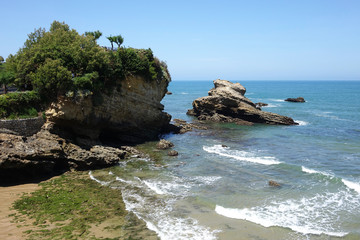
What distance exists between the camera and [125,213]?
17.6m

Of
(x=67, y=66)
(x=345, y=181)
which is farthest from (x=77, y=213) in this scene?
(x=345, y=181)

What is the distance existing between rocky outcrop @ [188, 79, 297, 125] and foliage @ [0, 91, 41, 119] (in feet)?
107

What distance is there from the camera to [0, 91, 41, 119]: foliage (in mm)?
25977

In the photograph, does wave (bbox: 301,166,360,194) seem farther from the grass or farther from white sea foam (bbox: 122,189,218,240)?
the grass

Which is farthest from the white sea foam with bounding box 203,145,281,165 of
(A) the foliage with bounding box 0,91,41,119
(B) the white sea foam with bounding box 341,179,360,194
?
(A) the foliage with bounding box 0,91,41,119

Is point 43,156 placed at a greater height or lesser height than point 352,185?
greater

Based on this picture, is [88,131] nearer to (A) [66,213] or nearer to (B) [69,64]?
(B) [69,64]

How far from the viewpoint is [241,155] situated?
102 feet

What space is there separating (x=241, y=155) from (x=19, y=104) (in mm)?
21970

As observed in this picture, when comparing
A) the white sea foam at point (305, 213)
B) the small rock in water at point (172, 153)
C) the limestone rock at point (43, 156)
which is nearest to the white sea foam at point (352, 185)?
the white sea foam at point (305, 213)

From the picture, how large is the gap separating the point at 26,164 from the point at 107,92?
38.8 feet

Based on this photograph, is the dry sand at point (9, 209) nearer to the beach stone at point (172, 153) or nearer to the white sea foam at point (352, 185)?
the beach stone at point (172, 153)

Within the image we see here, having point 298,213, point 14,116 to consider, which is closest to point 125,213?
point 298,213

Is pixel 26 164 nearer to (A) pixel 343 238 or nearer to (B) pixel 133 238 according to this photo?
(B) pixel 133 238
